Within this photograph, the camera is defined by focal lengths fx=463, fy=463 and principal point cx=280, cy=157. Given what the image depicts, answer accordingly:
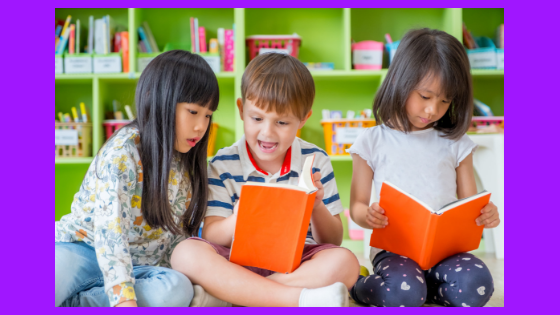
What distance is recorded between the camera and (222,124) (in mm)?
2205

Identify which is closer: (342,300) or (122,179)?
(342,300)

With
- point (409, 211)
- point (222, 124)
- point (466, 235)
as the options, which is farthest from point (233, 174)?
point (222, 124)

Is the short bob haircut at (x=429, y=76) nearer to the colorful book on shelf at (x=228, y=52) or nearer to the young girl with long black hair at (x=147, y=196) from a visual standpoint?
the young girl with long black hair at (x=147, y=196)

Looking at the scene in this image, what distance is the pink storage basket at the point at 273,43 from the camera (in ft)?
6.49

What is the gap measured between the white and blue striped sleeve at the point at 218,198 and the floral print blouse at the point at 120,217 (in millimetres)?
56

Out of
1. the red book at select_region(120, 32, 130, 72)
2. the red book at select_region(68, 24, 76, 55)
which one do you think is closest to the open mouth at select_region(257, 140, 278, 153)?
the red book at select_region(120, 32, 130, 72)

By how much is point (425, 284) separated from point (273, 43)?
1324 mm

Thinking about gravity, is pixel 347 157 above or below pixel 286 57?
below

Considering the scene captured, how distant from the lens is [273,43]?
200 cm

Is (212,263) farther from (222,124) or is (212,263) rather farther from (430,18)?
(430,18)

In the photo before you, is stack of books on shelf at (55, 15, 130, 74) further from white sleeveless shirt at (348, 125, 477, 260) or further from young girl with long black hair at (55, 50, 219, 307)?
white sleeveless shirt at (348, 125, 477, 260)

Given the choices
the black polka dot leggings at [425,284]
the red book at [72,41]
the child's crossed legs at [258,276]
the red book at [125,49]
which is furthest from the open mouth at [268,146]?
the red book at [72,41]

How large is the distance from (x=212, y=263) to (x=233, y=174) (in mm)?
246

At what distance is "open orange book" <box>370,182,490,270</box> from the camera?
2.98 feet
